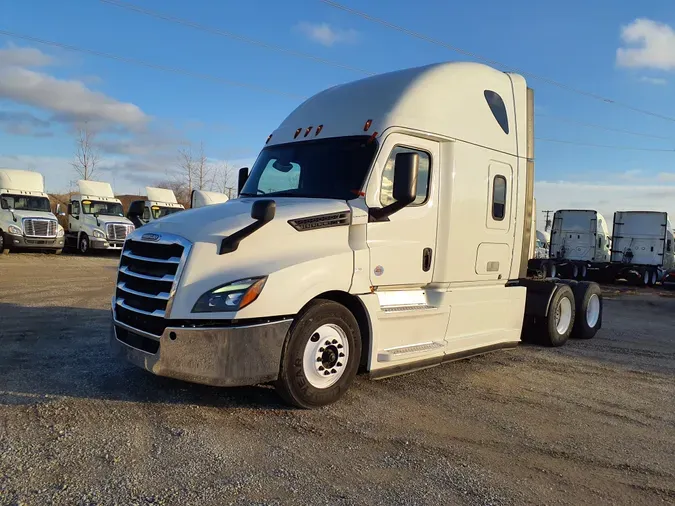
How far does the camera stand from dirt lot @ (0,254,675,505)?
11.8 ft

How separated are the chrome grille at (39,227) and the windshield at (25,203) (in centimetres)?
98

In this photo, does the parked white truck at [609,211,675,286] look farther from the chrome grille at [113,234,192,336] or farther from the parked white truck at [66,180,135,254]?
the chrome grille at [113,234,192,336]

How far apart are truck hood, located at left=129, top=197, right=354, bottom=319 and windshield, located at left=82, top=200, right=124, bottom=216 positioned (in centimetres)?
2341

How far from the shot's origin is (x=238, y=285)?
455 centimetres

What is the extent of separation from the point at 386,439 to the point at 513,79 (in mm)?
5534

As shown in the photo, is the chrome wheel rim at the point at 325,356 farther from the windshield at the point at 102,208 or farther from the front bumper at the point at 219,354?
the windshield at the point at 102,208

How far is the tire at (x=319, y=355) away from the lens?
484 centimetres

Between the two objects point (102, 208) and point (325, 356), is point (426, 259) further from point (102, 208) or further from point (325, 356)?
point (102, 208)

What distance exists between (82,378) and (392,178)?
12.8 ft

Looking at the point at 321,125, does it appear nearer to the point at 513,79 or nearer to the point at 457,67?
the point at 457,67

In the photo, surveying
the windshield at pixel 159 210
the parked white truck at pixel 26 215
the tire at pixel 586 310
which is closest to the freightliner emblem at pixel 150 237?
the tire at pixel 586 310

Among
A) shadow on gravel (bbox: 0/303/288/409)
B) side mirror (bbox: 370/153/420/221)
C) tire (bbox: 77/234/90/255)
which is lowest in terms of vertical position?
shadow on gravel (bbox: 0/303/288/409)

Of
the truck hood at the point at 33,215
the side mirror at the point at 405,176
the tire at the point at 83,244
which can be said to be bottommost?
the tire at the point at 83,244

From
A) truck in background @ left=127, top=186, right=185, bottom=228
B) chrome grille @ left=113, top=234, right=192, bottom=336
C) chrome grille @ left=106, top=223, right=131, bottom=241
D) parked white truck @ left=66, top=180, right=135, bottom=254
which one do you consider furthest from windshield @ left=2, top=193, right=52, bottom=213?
chrome grille @ left=113, top=234, right=192, bottom=336
